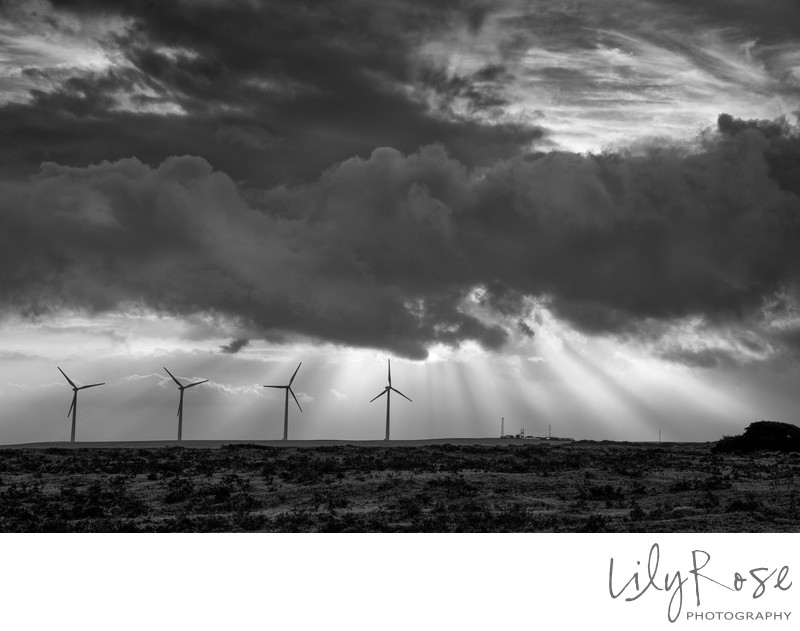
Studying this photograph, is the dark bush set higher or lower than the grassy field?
higher

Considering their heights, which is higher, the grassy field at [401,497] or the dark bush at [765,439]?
the dark bush at [765,439]

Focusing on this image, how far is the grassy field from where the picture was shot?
41.5 m

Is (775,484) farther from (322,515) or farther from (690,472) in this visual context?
(322,515)

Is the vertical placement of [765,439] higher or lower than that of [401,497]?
higher

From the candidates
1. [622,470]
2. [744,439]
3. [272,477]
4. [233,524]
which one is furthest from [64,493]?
[744,439]

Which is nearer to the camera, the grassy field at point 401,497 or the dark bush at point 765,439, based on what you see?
the grassy field at point 401,497

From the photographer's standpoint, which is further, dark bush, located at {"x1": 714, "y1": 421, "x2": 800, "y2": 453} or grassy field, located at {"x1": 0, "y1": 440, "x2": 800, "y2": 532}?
dark bush, located at {"x1": 714, "y1": 421, "x2": 800, "y2": 453}

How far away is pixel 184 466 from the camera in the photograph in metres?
76.8

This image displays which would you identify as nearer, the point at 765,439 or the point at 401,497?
the point at 401,497

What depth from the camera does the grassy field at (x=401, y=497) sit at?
4147cm

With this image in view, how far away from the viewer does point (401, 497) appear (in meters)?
50.9
